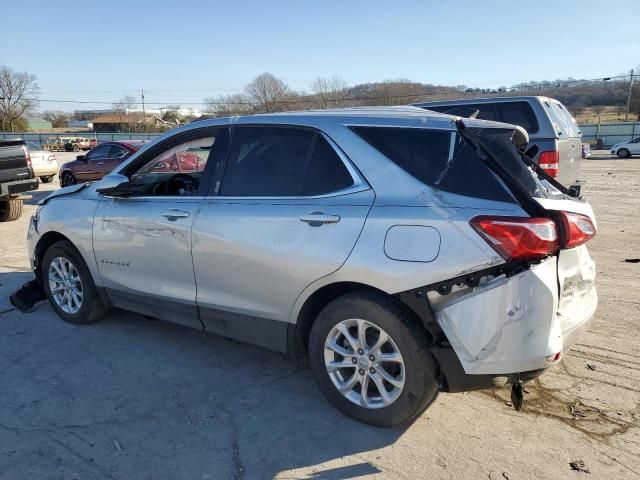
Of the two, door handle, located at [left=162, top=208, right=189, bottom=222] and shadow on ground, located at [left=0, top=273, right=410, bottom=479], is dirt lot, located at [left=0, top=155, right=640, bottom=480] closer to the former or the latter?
shadow on ground, located at [left=0, top=273, right=410, bottom=479]

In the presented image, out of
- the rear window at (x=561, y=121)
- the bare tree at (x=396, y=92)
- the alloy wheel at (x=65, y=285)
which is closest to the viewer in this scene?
the alloy wheel at (x=65, y=285)

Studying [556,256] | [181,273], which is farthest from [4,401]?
[556,256]

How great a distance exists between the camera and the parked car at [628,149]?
3153cm

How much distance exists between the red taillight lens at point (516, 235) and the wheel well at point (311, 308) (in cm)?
72

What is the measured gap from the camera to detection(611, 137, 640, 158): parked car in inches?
1241

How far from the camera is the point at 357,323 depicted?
3.02 meters

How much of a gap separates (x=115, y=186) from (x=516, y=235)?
312cm

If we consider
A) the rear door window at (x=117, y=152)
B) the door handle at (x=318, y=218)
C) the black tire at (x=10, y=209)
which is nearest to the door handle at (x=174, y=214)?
the door handle at (x=318, y=218)

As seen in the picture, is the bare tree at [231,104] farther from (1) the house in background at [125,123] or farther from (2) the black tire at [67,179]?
(2) the black tire at [67,179]

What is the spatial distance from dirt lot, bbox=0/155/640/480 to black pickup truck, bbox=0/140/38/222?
6503 millimetres

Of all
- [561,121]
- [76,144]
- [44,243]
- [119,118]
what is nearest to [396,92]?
[76,144]

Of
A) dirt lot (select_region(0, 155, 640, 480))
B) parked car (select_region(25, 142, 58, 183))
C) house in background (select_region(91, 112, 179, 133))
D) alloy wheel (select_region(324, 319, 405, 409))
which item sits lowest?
dirt lot (select_region(0, 155, 640, 480))

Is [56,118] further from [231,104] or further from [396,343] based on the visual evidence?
[396,343]

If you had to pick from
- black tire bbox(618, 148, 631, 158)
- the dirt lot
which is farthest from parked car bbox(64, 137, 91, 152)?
the dirt lot
